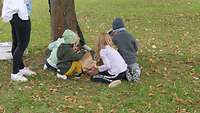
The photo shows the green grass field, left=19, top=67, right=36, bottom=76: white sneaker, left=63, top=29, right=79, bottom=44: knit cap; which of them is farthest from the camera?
left=19, top=67, right=36, bottom=76: white sneaker

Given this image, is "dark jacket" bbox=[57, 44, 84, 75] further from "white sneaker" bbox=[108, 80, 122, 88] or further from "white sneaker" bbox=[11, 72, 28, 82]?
"white sneaker" bbox=[108, 80, 122, 88]

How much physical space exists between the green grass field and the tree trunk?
2.31ft

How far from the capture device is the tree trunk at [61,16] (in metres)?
8.98

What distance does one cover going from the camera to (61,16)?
900 cm

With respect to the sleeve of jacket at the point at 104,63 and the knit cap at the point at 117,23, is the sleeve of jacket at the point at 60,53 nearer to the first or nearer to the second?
the sleeve of jacket at the point at 104,63

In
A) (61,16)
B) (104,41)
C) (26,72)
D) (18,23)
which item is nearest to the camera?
(18,23)

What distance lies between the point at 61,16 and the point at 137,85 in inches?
85.8

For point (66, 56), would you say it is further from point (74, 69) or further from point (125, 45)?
point (125, 45)

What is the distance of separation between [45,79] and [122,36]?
1.39m

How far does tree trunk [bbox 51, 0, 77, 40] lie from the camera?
898 centimetres

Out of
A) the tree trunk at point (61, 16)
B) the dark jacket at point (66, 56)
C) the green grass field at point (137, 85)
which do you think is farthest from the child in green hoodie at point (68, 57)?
the tree trunk at point (61, 16)

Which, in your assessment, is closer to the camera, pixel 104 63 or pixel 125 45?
pixel 104 63

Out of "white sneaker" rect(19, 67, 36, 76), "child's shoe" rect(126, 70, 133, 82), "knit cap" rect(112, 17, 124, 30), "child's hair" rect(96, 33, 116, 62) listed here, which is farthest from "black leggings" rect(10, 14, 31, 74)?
"child's shoe" rect(126, 70, 133, 82)

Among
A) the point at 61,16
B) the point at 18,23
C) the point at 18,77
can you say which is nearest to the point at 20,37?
the point at 18,23
